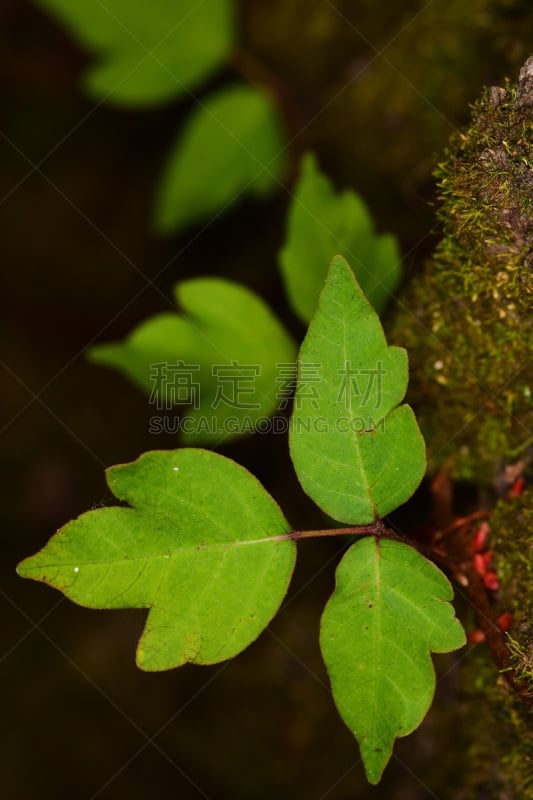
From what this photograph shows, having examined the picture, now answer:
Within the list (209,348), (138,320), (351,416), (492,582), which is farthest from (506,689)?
(138,320)

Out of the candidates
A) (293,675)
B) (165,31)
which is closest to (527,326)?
(293,675)

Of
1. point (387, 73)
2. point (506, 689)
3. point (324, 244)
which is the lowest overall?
point (506, 689)

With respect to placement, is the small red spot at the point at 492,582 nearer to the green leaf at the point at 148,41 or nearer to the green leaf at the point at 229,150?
the green leaf at the point at 229,150

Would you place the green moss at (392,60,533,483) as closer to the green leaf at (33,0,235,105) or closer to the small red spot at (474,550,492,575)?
the small red spot at (474,550,492,575)

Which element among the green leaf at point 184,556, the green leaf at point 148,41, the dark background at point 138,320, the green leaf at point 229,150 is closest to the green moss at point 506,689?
the dark background at point 138,320

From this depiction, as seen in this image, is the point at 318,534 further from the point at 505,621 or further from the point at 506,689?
the point at 506,689

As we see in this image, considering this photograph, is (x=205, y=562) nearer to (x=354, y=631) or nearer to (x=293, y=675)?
(x=354, y=631)

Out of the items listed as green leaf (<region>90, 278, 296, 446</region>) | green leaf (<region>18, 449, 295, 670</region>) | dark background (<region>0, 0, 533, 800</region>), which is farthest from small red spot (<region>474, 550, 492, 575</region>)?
green leaf (<region>90, 278, 296, 446</region>)
